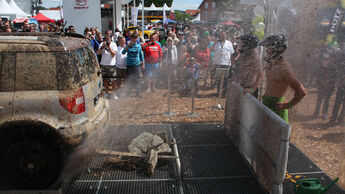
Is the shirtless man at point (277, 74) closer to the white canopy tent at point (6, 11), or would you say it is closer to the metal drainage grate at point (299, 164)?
the metal drainage grate at point (299, 164)

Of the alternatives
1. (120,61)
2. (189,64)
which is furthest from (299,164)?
(189,64)

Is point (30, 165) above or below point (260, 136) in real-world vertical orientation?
below

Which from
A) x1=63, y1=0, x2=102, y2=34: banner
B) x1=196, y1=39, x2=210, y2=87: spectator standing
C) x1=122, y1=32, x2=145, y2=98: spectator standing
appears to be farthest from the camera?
x1=63, y1=0, x2=102, y2=34: banner

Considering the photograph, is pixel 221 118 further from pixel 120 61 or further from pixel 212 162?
pixel 120 61

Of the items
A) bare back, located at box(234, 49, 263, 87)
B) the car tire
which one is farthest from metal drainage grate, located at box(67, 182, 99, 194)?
bare back, located at box(234, 49, 263, 87)

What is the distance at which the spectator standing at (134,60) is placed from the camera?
26.3 feet

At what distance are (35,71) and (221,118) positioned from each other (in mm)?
4619

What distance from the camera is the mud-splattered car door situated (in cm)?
308

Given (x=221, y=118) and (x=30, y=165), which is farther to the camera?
(x=221, y=118)

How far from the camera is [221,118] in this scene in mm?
6688

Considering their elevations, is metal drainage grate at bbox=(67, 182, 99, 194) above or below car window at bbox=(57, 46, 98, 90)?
below

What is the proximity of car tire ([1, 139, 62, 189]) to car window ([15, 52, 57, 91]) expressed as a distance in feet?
2.20

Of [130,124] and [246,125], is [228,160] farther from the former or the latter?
[130,124]

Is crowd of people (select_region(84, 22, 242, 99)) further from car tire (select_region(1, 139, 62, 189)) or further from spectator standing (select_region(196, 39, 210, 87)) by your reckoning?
car tire (select_region(1, 139, 62, 189))
